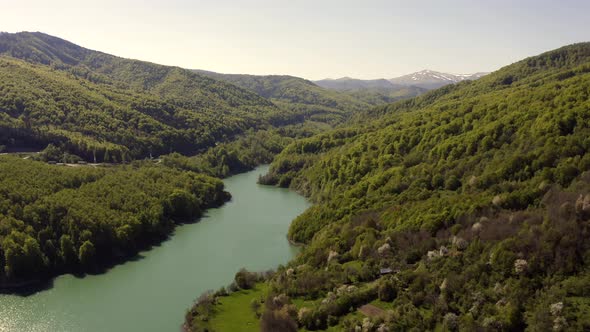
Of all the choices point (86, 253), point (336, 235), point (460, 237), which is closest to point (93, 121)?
point (86, 253)

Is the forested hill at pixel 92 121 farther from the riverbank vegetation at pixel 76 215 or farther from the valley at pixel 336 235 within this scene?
the riverbank vegetation at pixel 76 215

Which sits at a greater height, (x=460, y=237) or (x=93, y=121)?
(x=93, y=121)

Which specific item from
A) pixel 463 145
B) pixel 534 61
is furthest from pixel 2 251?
pixel 534 61

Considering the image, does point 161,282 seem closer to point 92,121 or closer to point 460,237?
point 460,237

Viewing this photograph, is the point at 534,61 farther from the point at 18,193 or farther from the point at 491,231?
the point at 18,193

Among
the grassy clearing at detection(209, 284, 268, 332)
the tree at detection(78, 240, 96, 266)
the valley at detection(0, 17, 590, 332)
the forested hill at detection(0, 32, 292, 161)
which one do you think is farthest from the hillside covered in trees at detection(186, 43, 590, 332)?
the forested hill at detection(0, 32, 292, 161)

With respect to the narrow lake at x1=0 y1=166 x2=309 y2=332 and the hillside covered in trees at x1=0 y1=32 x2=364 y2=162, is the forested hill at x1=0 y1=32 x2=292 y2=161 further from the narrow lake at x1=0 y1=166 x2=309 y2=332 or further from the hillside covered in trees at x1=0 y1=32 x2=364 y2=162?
the narrow lake at x1=0 y1=166 x2=309 y2=332

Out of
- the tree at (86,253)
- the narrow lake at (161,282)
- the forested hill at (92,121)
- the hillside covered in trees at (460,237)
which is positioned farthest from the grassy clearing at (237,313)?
the forested hill at (92,121)
